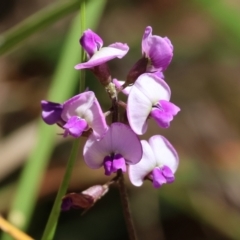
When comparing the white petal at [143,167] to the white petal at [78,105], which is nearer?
the white petal at [78,105]

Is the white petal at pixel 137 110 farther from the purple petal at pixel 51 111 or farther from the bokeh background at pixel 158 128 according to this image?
the bokeh background at pixel 158 128

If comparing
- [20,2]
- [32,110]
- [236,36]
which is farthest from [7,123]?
[236,36]

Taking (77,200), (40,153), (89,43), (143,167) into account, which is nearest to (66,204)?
(77,200)

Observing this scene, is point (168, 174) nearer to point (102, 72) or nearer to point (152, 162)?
point (152, 162)


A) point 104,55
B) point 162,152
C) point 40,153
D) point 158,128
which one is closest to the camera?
point 104,55

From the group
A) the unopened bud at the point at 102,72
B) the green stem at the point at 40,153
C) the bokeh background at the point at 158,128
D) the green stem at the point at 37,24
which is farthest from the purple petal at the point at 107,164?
the bokeh background at the point at 158,128

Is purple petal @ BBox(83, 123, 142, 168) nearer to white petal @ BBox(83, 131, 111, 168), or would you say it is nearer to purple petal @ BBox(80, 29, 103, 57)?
white petal @ BBox(83, 131, 111, 168)

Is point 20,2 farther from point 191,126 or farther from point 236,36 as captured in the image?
point 236,36
